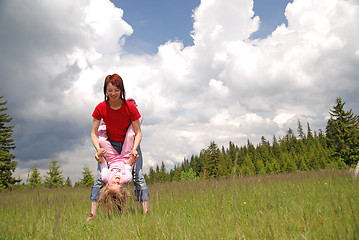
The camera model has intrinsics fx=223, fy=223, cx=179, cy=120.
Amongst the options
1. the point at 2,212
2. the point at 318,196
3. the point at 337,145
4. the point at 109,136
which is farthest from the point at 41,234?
the point at 337,145

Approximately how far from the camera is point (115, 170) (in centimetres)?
311

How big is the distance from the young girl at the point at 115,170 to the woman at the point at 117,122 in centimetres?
7

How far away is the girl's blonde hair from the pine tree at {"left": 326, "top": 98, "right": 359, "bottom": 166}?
3975 cm

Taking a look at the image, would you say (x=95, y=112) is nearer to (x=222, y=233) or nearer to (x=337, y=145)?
(x=222, y=233)

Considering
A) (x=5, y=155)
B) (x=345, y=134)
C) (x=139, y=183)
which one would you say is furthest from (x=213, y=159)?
(x=139, y=183)

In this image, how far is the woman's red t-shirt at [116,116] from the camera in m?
3.36

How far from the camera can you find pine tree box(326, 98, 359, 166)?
33312mm

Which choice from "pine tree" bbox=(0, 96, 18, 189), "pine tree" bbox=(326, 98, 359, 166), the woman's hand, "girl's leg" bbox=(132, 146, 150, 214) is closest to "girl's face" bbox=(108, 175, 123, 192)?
the woman's hand

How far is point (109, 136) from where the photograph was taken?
11.4 feet

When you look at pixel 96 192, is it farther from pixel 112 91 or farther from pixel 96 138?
pixel 112 91

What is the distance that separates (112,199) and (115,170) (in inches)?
15.2

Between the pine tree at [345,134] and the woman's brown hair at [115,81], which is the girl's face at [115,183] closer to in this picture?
the woman's brown hair at [115,81]

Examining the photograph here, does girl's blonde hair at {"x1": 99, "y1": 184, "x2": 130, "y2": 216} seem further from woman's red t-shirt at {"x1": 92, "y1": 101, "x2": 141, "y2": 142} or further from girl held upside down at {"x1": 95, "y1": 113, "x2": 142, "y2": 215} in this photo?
woman's red t-shirt at {"x1": 92, "y1": 101, "x2": 141, "y2": 142}

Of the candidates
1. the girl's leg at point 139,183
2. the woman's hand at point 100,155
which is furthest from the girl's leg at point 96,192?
the girl's leg at point 139,183
